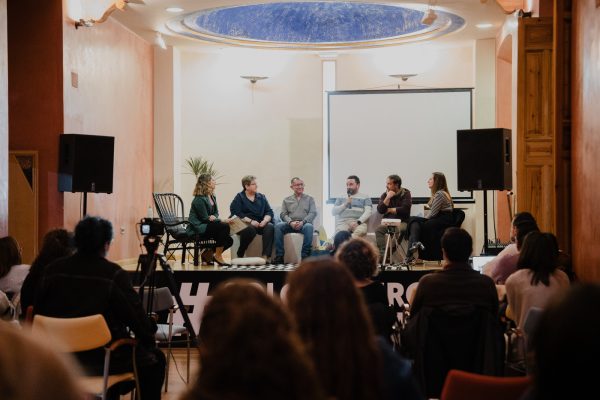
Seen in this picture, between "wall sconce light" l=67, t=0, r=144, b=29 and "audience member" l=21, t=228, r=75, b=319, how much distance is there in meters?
5.28

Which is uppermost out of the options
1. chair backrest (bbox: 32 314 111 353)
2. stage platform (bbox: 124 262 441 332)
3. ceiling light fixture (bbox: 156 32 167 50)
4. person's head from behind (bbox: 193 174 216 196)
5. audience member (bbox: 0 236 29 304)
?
ceiling light fixture (bbox: 156 32 167 50)

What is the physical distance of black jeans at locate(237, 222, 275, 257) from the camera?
976 cm

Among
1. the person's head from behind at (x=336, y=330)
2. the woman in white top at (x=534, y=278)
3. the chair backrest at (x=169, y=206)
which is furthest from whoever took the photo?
the chair backrest at (x=169, y=206)

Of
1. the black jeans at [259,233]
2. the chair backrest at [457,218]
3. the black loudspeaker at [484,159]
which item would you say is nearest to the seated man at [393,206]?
the chair backrest at [457,218]

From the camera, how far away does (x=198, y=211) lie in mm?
9430

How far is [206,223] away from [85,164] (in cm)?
147

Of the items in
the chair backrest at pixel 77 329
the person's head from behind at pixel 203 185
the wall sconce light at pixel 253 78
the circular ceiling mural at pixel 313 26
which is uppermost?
the circular ceiling mural at pixel 313 26

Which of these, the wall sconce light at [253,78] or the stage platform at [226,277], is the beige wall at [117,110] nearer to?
the wall sconce light at [253,78]

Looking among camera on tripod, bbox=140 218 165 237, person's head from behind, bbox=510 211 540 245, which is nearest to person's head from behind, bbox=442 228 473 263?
person's head from behind, bbox=510 211 540 245

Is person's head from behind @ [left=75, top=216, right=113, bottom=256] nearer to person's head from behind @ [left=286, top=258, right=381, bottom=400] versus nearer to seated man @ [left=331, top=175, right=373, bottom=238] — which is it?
person's head from behind @ [left=286, top=258, right=381, bottom=400]

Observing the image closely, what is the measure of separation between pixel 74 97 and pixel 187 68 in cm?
370

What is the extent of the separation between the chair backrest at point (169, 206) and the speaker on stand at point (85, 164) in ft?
4.50

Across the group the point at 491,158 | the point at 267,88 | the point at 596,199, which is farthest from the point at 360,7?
the point at 596,199

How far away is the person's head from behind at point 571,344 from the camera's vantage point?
1192 millimetres
